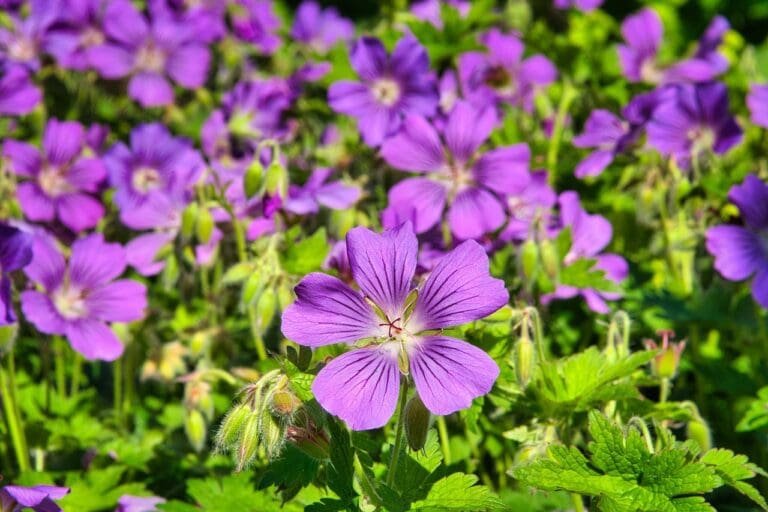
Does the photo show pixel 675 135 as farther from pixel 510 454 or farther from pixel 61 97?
pixel 61 97

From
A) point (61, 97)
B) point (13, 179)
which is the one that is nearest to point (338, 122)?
point (61, 97)

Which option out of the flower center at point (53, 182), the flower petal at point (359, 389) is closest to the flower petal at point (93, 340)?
the flower center at point (53, 182)

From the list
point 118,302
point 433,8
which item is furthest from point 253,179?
point 433,8

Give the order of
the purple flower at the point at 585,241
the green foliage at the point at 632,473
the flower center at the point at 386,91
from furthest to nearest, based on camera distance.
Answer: the flower center at the point at 386,91
the purple flower at the point at 585,241
the green foliage at the point at 632,473

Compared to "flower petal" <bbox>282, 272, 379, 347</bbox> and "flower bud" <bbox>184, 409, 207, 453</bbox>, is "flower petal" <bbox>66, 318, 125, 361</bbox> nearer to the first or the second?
"flower bud" <bbox>184, 409, 207, 453</bbox>

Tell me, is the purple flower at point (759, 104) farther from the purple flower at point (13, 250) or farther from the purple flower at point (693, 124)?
the purple flower at point (13, 250)
